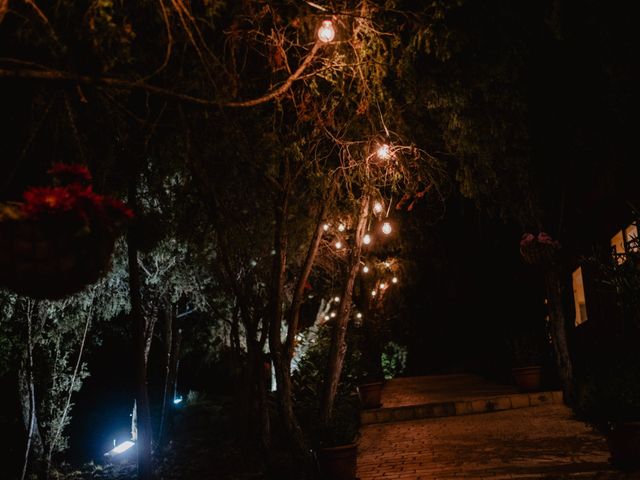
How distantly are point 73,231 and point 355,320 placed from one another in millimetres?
12875

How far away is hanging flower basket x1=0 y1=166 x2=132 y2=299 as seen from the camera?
9.09ft

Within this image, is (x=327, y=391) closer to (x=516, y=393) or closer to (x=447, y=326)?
(x=516, y=393)

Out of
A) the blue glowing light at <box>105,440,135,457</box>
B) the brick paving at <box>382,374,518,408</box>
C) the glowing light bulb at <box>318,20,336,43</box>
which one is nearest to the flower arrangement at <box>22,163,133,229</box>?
the glowing light bulb at <box>318,20,336,43</box>

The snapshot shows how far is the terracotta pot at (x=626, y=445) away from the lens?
20.5 feet

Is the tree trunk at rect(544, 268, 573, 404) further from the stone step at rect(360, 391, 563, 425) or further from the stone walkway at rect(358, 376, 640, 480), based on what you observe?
the stone step at rect(360, 391, 563, 425)

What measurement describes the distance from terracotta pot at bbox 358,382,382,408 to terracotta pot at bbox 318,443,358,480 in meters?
5.78

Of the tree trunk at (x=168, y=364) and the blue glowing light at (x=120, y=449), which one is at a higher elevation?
the tree trunk at (x=168, y=364)

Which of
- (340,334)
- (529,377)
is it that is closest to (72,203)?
(340,334)

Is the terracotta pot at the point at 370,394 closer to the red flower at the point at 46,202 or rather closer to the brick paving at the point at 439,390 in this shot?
the brick paving at the point at 439,390

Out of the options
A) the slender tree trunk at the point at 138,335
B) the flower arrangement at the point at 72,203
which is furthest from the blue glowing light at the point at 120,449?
the flower arrangement at the point at 72,203

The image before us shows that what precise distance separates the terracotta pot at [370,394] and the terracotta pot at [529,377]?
3.17 meters

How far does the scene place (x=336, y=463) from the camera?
6859 millimetres

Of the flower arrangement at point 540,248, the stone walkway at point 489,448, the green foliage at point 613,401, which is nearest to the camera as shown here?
the green foliage at point 613,401

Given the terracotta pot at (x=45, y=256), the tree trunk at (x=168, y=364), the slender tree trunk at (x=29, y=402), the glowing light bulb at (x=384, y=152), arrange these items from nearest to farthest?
the terracotta pot at (x=45, y=256)
the glowing light bulb at (x=384, y=152)
the slender tree trunk at (x=29, y=402)
the tree trunk at (x=168, y=364)
